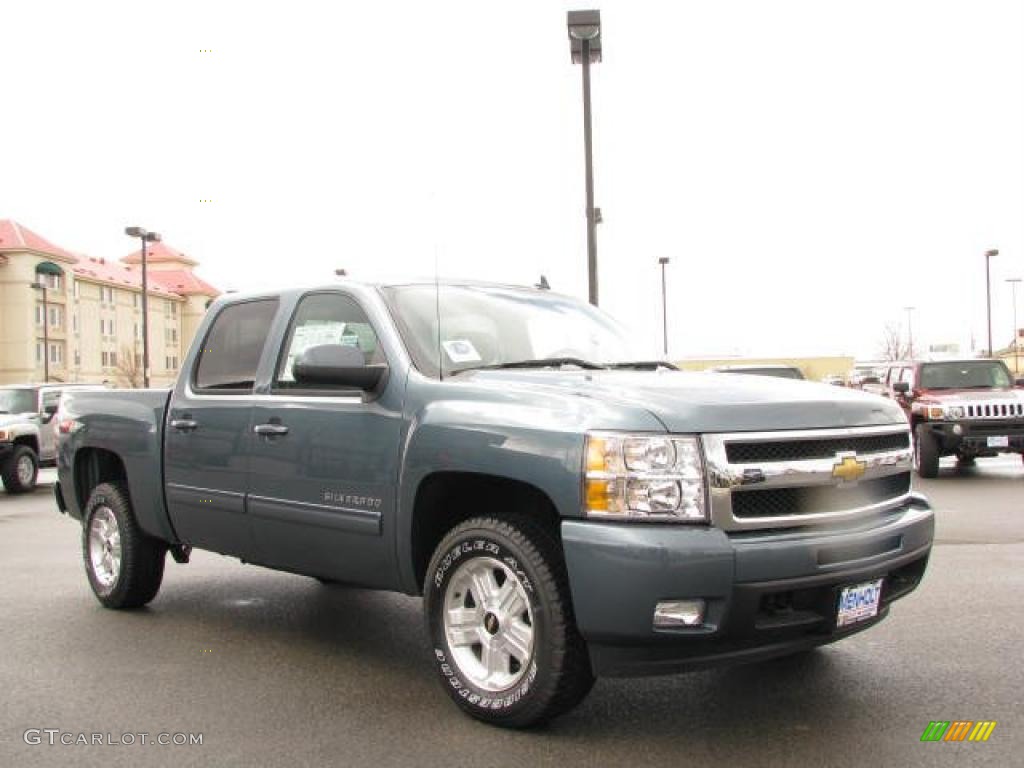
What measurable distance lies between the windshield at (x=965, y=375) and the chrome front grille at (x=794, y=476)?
11.8m

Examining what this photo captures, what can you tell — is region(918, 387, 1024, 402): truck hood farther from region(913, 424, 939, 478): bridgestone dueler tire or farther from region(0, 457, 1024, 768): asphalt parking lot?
region(0, 457, 1024, 768): asphalt parking lot

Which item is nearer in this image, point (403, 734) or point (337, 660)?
point (403, 734)

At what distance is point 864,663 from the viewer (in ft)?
→ 15.3

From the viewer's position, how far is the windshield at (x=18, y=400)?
17.9 meters

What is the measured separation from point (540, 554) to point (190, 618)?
3.11 metres

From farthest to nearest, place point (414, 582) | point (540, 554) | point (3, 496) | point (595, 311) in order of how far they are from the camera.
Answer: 1. point (3, 496)
2. point (595, 311)
3. point (414, 582)
4. point (540, 554)

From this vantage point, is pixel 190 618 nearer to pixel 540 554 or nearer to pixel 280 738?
pixel 280 738

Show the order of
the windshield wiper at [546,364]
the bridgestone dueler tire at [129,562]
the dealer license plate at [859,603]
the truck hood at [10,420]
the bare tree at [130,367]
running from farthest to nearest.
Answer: the bare tree at [130,367] < the truck hood at [10,420] < the bridgestone dueler tire at [129,562] < the windshield wiper at [546,364] < the dealer license plate at [859,603]

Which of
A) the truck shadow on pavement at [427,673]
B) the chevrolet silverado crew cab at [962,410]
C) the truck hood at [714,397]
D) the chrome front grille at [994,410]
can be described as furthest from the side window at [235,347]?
the chrome front grille at [994,410]

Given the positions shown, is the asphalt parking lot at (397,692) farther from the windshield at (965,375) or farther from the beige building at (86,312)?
the beige building at (86,312)

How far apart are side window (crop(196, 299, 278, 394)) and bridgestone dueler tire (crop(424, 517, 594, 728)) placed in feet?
5.99

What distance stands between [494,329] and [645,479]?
1.61m

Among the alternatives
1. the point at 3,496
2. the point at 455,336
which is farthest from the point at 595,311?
the point at 3,496

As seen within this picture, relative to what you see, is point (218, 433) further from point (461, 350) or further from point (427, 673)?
point (427, 673)
